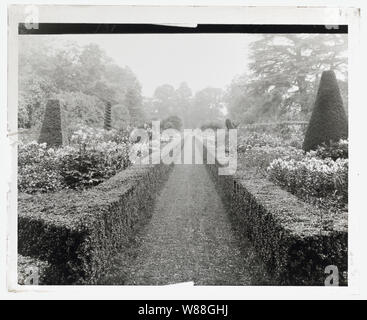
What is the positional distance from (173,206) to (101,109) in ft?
25.4

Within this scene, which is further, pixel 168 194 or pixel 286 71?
pixel 286 71

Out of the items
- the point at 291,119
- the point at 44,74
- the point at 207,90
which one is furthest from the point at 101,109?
the point at 207,90

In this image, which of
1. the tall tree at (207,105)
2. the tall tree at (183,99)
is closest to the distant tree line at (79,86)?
the tall tree at (183,99)

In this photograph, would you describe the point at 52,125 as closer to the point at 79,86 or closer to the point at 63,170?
the point at 63,170

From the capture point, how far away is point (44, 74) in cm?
977

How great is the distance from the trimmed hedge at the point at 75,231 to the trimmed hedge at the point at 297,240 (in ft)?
5.90

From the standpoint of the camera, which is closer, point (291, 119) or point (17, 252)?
point (17, 252)

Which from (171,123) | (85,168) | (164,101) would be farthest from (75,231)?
(164,101)

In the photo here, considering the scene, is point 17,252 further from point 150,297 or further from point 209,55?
point 209,55

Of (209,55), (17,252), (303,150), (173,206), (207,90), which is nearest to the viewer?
(17,252)

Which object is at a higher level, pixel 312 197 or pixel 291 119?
pixel 291 119

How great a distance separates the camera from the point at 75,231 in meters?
3.38

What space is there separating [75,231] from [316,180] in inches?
160

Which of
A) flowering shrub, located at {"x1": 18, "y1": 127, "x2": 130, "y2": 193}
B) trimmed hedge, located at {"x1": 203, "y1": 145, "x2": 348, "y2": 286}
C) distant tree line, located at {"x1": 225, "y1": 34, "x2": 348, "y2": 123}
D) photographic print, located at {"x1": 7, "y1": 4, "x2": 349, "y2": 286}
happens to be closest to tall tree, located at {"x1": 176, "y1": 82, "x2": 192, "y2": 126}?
distant tree line, located at {"x1": 225, "y1": 34, "x2": 348, "y2": 123}
